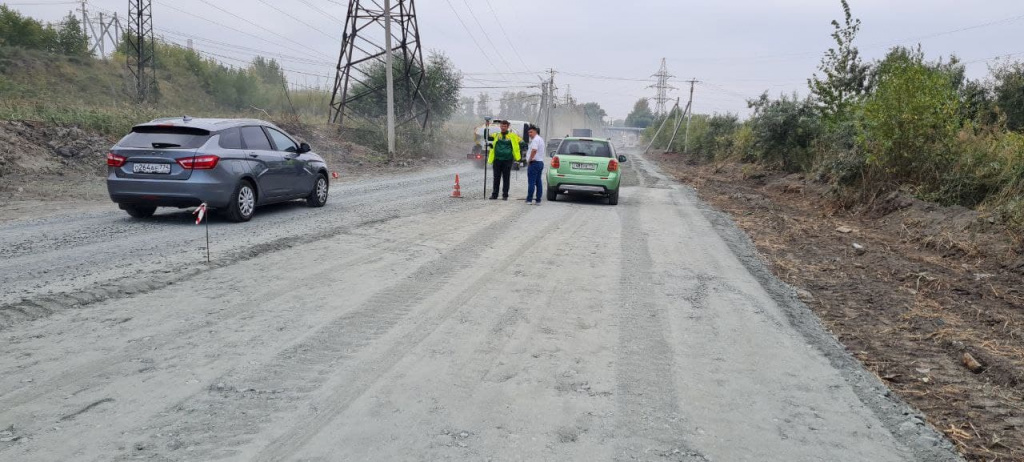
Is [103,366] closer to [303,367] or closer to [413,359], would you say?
[303,367]

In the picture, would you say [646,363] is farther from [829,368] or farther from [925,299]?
[925,299]

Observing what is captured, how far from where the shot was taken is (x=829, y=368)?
4789 mm

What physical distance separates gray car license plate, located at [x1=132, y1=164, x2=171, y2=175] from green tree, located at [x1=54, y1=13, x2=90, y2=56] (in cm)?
4226

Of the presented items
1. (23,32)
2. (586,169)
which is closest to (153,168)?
(586,169)

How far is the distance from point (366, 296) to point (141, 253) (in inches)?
131

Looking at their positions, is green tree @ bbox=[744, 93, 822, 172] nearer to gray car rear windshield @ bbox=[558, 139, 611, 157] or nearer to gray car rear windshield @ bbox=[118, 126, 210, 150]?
gray car rear windshield @ bbox=[558, 139, 611, 157]

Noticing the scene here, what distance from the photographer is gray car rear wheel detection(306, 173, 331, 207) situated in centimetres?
1262

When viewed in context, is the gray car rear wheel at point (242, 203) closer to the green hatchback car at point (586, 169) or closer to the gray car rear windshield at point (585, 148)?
the green hatchback car at point (586, 169)

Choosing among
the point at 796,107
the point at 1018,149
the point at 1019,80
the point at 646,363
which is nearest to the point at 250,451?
the point at 646,363

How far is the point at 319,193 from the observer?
41.9ft

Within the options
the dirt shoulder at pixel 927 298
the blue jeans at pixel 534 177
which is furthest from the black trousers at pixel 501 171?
the dirt shoulder at pixel 927 298

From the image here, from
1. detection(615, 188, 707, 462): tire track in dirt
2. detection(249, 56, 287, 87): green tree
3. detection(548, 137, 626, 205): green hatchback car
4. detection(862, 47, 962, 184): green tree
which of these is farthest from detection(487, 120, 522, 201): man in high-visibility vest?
detection(249, 56, 287, 87): green tree

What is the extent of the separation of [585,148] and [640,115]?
165 metres

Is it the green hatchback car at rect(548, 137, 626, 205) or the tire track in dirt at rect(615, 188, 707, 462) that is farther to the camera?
the green hatchback car at rect(548, 137, 626, 205)
